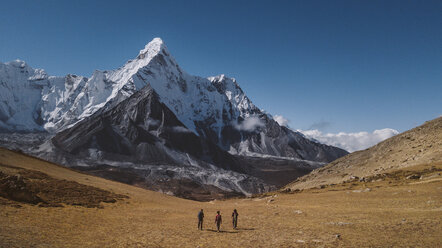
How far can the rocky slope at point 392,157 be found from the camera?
4469 cm

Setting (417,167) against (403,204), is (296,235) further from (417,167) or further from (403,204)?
(417,167)

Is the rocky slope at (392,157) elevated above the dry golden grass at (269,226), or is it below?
above

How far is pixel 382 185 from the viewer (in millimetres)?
36125

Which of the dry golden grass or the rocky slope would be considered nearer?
the dry golden grass

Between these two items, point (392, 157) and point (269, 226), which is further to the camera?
point (392, 157)

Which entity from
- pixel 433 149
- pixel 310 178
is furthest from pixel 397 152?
pixel 310 178

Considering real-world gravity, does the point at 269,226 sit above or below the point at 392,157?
below

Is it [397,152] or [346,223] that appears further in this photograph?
[397,152]

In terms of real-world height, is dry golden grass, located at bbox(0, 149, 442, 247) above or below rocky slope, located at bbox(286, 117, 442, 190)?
below

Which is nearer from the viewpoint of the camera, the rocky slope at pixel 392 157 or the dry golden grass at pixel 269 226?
the dry golden grass at pixel 269 226

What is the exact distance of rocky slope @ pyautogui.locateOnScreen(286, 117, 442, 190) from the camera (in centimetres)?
4469

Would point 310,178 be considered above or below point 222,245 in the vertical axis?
above

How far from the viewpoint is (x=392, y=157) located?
49781 mm

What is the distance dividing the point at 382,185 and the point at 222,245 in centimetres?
2668
